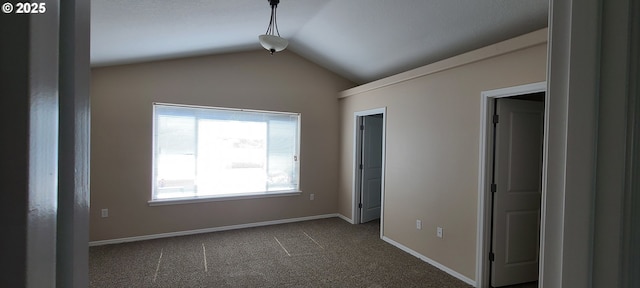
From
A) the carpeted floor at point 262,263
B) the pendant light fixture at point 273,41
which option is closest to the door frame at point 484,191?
the carpeted floor at point 262,263

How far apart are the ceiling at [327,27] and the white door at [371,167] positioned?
1.08 m

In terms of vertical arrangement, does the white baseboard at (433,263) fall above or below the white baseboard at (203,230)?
below

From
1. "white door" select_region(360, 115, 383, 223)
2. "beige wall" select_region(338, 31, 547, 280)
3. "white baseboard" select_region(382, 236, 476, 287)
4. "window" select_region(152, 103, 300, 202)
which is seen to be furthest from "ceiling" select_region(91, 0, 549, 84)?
"white baseboard" select_region(382, 236, 476, 287)

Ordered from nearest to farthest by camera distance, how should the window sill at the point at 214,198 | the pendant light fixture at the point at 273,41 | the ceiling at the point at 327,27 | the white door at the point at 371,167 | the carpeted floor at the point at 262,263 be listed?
1. the ceiling at the point at 327,27
2. the pendant light fixture at the point at 273,41
3. the carpeted floor at the point at 262,263
4. the window sill at the point at 214,198
5. the white door at the point at 371,167

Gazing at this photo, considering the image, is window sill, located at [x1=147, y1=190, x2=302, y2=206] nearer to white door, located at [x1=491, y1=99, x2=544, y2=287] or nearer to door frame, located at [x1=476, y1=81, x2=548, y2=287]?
door frame, located at [x1=476, y1=81, x2=548, y2=287]

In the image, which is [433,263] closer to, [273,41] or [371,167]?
[371,167]

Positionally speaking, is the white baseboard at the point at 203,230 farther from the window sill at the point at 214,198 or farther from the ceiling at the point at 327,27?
the ceiling at the point at 327,27

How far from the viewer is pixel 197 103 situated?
13.6ft

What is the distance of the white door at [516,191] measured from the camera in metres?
2.84

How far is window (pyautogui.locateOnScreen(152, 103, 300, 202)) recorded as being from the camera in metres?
4.04

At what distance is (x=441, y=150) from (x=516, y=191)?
82 centimetres

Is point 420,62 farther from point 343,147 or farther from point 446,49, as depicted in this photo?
point 343,147

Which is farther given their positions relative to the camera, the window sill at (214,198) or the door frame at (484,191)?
the window sill at (214,198)

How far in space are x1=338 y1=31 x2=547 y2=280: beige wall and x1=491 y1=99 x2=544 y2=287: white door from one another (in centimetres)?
21
